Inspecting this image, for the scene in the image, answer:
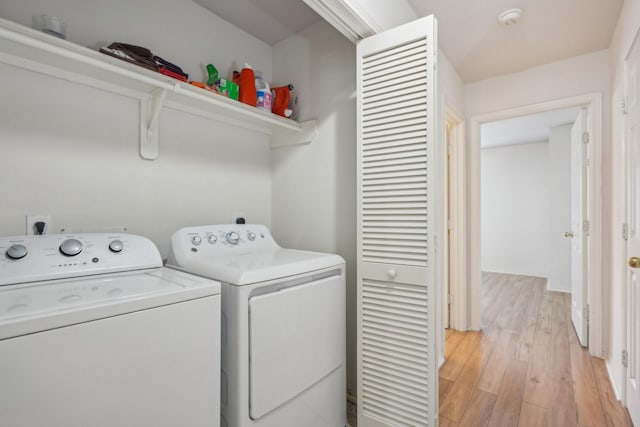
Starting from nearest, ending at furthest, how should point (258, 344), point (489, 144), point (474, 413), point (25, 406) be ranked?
point (25, 406) → point (258, 344) → point (474, 413) → point (489, 144)

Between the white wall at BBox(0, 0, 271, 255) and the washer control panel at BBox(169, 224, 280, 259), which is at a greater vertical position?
the white wall at BBox(0, 0, 271, 255)

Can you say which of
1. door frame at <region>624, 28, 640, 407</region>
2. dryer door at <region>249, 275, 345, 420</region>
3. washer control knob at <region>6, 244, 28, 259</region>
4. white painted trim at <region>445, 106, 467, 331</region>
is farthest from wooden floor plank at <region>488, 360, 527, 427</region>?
washer control knob at <region>6, 244, 28, 259</region>

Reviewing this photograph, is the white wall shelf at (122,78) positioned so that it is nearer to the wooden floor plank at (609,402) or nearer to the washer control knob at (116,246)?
the washer control knob at (116,246)

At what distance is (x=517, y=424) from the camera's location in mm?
1672

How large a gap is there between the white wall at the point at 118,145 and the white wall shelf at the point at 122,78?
0.04 m

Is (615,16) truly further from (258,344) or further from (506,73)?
(258,344)

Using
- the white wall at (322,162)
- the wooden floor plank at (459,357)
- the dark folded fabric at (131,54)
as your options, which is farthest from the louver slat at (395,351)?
the dark folded fabric at (131,54)

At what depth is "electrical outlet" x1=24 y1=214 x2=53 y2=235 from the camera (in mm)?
1281

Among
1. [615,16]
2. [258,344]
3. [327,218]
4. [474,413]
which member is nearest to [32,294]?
[258,344]

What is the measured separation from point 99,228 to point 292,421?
1242 mm

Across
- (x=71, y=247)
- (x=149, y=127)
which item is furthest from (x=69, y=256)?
(x=149, y=127)

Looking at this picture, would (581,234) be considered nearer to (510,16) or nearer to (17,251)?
(510,16)

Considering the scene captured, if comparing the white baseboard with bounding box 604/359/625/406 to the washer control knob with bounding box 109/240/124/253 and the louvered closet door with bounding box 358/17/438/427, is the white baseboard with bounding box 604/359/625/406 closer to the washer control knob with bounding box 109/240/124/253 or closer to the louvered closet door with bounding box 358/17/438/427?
the louvered closet door with bounding box 358/17/438/427

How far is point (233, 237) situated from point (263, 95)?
0.92m
